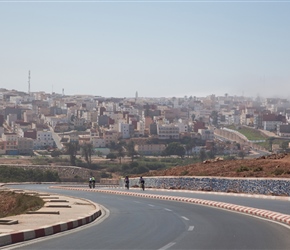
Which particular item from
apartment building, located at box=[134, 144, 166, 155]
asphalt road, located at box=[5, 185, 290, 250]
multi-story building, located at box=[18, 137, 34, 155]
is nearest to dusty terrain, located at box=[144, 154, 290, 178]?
asphalt road, located at box=[5, 185, 290, 250]

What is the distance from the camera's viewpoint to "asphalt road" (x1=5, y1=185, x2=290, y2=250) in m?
15.2

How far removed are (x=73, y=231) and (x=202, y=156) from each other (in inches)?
5063

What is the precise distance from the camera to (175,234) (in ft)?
57.4

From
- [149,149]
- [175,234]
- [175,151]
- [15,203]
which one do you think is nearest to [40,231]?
[175,234]

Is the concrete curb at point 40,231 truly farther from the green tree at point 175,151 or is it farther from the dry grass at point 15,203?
the green tree at point 175,151

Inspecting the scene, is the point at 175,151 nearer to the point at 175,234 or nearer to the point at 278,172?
the point at 278,172

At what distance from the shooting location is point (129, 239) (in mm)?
16344

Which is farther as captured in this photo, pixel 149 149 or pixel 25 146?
pixel 25 146

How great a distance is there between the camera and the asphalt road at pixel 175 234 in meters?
15.2

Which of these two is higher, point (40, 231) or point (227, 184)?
point (40, 231)

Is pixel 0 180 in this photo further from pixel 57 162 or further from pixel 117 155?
pixel 117 155

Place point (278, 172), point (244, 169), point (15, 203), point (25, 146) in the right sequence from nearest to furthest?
1. point (15, 203)
2. point (278, 172)
3. point (244, 169)
4. point (25, 146)

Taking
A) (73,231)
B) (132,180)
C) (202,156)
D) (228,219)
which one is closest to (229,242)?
(73,231)

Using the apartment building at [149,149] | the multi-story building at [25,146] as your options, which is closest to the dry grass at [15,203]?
the apartment building at [149,149]
